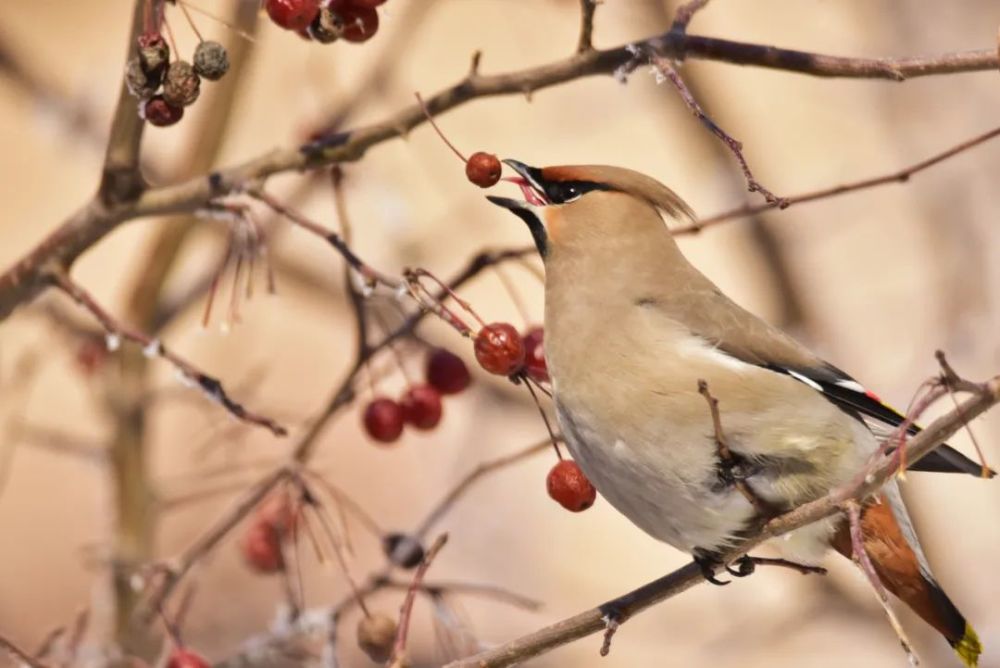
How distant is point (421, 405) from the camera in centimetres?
255

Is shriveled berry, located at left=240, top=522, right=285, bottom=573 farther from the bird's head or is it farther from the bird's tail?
the bird's tail

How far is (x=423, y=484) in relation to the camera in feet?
16.9

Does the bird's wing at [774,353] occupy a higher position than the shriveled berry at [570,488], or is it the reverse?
the bird's wing at [774,353]

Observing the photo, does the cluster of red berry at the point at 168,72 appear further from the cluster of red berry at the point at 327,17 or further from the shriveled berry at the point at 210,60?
the cluster of red berry at the point at 327,17

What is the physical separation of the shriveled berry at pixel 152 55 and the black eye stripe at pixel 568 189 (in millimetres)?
839

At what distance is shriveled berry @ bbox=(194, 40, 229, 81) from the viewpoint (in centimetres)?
190

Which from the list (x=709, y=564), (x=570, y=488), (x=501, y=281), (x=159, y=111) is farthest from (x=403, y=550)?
(x=501, y=281)

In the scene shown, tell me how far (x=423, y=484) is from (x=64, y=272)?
10.1ft

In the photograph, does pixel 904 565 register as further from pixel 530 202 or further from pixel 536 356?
pixel 530 202

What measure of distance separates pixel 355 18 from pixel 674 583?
95 cm

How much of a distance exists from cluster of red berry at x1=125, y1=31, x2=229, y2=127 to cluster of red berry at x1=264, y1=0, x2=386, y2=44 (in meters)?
0.11

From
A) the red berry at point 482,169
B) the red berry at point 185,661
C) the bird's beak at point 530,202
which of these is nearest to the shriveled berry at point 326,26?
the red berry at point 482,169

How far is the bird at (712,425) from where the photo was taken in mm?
2188

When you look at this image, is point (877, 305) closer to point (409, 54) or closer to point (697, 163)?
point (697, 163)
